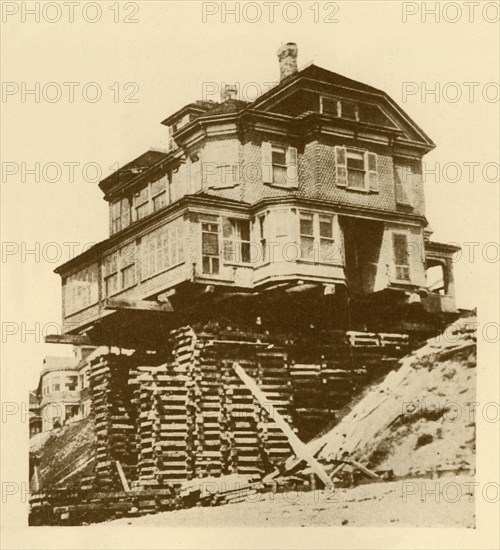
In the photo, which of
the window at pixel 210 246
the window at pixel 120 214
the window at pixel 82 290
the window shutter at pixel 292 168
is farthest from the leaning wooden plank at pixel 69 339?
the window shutter at pixel 292 168

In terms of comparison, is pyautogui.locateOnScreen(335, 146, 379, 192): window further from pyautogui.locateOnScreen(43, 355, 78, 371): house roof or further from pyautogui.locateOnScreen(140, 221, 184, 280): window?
pyautogui.locateOnScreen(43, 355, 78, 371): house roof

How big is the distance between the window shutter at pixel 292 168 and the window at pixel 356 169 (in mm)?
723

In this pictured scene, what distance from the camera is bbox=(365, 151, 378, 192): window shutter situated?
19047 mm

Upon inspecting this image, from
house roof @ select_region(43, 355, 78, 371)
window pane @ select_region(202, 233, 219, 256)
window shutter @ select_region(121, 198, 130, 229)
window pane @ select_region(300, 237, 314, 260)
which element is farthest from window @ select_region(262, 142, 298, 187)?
house roof @ select_region(43, 355, 78, 371)

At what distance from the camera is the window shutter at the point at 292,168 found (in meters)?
18.4

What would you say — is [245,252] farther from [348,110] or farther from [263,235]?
[348,110]

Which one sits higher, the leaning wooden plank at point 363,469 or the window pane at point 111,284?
the window pane at point 111,284

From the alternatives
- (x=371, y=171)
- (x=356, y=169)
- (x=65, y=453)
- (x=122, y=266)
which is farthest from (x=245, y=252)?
(x=65, y=453)

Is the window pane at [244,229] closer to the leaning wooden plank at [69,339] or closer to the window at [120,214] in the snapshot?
the window at [120,214]

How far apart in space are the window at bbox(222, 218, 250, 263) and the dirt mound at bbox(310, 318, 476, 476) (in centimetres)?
298

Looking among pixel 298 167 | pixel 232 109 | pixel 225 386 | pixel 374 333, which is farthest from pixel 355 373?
pixel 232 109

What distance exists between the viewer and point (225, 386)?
1719 cm

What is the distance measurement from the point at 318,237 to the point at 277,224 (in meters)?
0.69

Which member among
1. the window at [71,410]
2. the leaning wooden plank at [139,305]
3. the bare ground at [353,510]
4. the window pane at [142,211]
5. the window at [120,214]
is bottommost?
the bare ground at [353,510]
